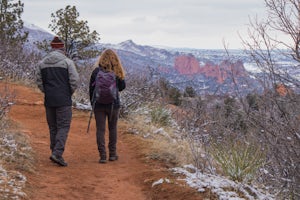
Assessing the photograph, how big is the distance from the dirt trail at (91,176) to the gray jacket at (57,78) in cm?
95

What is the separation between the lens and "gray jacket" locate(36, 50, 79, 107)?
7441 millimetres

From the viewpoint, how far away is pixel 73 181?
6.74 metres

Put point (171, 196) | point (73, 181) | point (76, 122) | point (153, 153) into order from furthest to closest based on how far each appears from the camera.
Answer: point (76, 122) → point (153, 153) → point (73, 181) → point (171, 196)

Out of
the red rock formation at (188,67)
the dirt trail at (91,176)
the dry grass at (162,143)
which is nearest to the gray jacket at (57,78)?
the dirt trail at (91,176)

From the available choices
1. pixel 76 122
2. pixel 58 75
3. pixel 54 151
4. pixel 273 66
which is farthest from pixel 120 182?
pixel 76 122

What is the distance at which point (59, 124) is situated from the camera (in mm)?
7594

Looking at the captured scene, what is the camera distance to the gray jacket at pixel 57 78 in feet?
24.4

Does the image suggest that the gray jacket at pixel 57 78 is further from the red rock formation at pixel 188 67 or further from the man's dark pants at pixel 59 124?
the red rock formation at pixel 188 67

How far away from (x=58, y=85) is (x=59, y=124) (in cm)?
57

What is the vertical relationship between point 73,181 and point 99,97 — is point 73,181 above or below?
below

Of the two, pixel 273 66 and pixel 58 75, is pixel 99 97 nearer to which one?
pixel 58 75

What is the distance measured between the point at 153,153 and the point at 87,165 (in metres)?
1.19

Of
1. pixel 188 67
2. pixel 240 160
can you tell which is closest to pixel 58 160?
pixel 240 160

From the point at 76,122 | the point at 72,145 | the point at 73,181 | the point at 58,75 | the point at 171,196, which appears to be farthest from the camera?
the point at 76,122
